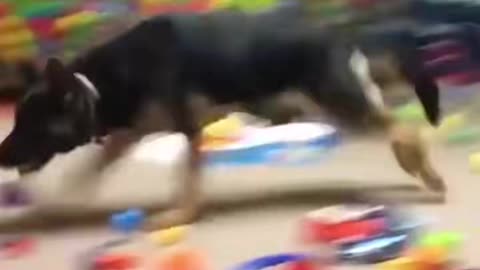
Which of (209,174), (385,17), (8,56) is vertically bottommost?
(209,174)

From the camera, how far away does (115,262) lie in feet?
6.02

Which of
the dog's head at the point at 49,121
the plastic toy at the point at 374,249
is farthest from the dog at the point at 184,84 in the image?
the plastic toy at the point at 374,249

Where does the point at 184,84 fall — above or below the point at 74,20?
below

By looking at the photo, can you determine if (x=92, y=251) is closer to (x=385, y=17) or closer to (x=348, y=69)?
(x=348, y=69)

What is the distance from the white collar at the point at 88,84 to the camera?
6.61 ft

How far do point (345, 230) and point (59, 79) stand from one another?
0.52m

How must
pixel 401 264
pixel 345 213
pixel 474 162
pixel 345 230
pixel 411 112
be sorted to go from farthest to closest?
pixel 411 112
pixel 474 162
pixel 345 213
pixel 345 230
pixel 401 264

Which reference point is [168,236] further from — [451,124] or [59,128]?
[451,124]

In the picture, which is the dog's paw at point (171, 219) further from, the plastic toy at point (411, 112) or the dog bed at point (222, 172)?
the plastic toy at point (411, 112)

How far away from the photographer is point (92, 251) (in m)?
1.92

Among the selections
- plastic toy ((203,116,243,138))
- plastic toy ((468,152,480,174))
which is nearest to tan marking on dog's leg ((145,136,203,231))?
plastic toy ((203,116,243,138))

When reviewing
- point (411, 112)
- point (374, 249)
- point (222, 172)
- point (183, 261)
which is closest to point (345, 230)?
point (374, 249)

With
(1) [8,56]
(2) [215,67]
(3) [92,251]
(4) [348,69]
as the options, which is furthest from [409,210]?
(1) [8,56]

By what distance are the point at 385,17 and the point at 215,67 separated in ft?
2.09
